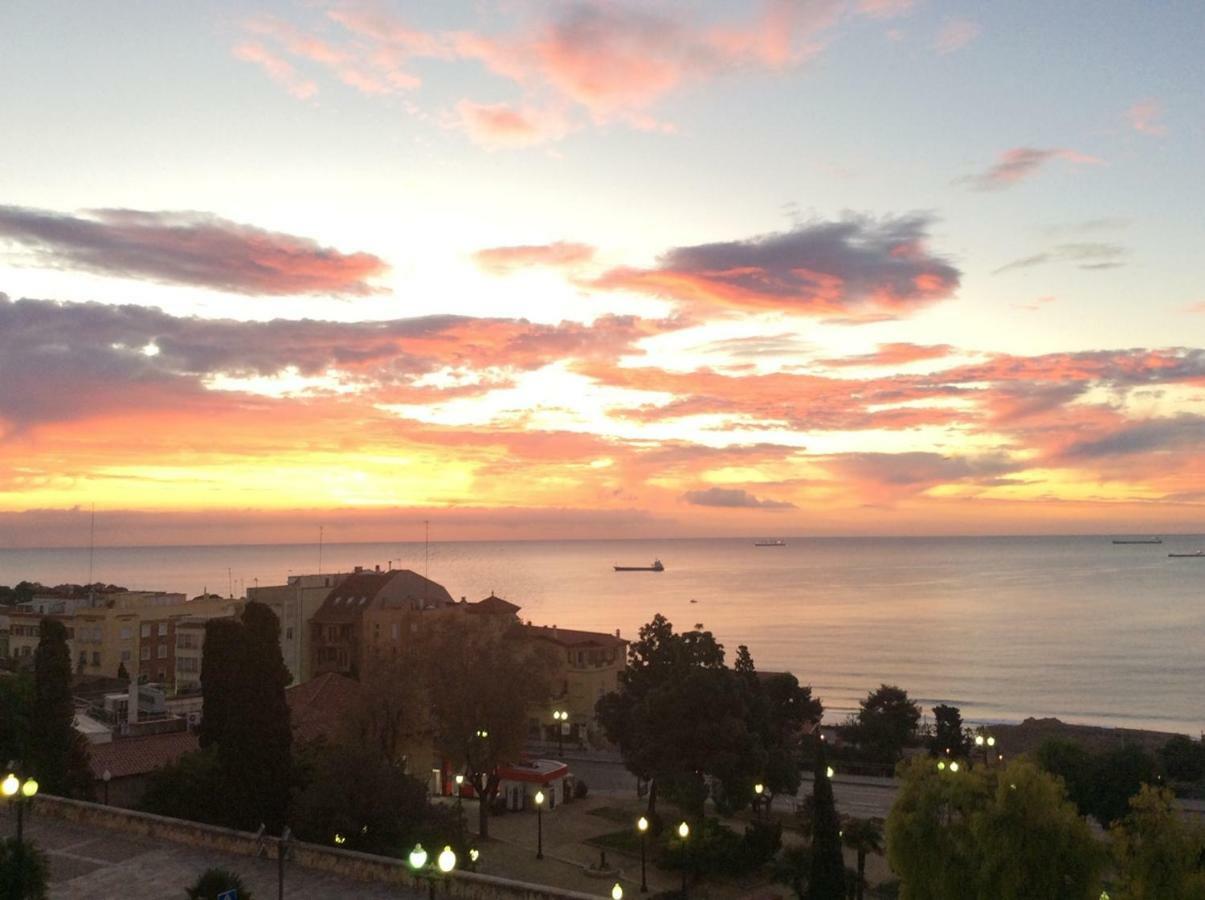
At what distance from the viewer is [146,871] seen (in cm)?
2317

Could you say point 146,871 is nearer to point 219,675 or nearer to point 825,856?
point 219,675

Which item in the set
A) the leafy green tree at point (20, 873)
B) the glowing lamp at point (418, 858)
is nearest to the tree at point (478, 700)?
the glowing lamp at point (418, 858)

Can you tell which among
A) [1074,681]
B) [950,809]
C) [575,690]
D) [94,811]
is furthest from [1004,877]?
[1074,681]

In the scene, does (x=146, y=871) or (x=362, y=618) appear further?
(x=362, y=618)

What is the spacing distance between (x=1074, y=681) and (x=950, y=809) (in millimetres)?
98980

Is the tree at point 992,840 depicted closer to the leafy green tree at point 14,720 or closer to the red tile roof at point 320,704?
the red tile roof at point 320,704

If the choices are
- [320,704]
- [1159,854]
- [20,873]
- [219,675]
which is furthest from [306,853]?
[320,704]

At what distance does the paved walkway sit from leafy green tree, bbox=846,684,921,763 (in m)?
45.3

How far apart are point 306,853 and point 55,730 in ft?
52.3

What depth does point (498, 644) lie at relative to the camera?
41719 millimetres

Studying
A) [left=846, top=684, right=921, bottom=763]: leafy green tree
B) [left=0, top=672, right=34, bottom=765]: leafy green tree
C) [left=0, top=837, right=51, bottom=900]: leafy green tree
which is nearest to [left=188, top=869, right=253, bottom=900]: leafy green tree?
[left=0, top=837, right=51, bottom=900]: leafy green tree

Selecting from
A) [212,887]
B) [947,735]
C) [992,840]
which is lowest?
[947,735]

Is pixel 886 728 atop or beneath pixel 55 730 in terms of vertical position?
beneath

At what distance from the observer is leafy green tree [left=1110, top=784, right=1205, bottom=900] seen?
18734 mm
